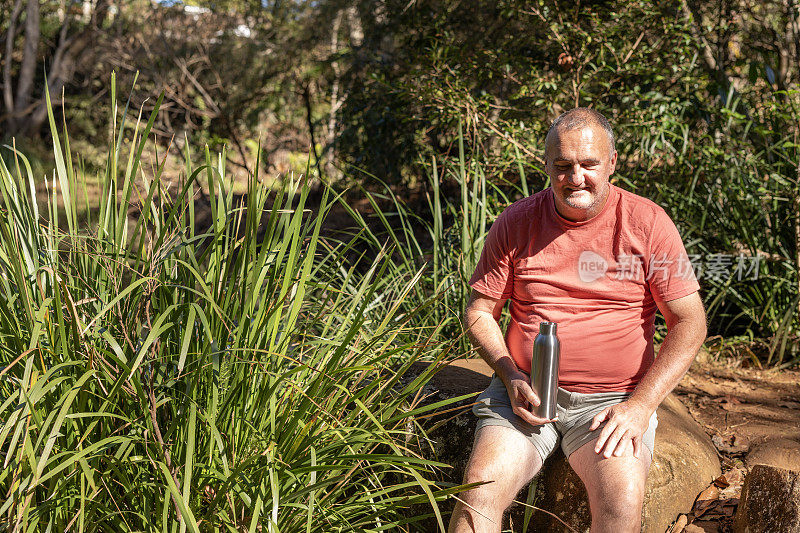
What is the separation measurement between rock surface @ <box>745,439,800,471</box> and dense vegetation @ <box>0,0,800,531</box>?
1333 mm

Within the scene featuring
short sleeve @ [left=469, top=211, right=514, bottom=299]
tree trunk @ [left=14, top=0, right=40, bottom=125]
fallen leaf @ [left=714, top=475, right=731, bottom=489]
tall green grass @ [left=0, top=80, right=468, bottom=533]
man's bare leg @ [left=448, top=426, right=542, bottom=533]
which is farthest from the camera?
tree trunk @ [left=14, top=0, right=40, bottom=125]

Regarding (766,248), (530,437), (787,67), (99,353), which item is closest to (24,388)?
(99,353)

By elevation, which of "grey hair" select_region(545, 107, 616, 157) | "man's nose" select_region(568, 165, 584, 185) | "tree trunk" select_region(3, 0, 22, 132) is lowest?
"tree trunk" select_region(3, 0, 22, 132)

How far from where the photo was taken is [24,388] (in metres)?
1.93

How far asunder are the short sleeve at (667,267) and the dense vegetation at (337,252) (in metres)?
0.82

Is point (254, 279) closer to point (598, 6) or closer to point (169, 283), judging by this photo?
point (169, 283)

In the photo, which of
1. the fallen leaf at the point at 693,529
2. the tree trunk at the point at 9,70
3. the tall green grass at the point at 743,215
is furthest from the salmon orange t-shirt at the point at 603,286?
the tree trunk at the point at 9,70

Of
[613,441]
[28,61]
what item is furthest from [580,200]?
[28,61]

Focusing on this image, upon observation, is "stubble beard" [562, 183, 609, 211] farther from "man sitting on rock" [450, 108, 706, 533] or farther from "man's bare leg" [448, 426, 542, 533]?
"man's bare leg" [448, 426, 542, 533]

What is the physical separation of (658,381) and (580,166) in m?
0.75

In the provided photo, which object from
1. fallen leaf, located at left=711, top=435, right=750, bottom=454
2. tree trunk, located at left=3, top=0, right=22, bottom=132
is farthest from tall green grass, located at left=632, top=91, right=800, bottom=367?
tree trunk, located at left=3, top=0, right=22, bottom=132

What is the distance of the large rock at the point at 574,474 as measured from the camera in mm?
2771

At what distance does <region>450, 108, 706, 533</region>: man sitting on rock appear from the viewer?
2496mm

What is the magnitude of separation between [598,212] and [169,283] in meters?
1.47
